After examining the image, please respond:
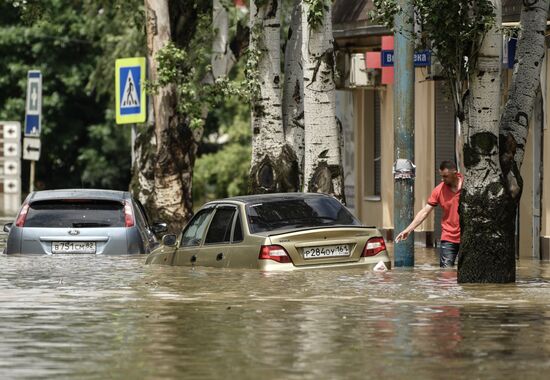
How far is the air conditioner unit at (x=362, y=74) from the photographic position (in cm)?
3428

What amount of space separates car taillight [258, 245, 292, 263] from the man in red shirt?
344 centimetres

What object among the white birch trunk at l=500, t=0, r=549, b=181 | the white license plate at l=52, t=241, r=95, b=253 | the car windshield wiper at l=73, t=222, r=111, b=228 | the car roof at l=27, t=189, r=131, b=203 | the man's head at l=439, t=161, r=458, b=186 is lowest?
the white license plate at l=52, t=241, r=95, b=253

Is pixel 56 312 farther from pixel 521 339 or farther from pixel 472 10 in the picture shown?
pixel 472 10

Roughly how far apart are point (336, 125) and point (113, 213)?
3.36 meters

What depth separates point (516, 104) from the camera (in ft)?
62.4

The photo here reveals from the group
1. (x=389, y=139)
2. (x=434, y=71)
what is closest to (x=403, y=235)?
(x=434, y=71)

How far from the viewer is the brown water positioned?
38.0ft

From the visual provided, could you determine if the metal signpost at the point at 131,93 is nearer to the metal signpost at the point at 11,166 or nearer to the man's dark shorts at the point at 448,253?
the man's dark shorts at the point at 448,253

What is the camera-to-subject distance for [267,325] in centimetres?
1430

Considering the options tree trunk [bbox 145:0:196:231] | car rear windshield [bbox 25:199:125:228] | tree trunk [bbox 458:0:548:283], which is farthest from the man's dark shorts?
tree trunk [bbox 145:0:196:231]

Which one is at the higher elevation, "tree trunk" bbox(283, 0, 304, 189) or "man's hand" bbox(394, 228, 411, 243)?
"tree trunk" bbox(283, 0, 304, 189)

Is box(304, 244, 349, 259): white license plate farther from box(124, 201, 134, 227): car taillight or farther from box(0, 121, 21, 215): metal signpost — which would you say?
box(0, 121, 21, 215): metal signpost

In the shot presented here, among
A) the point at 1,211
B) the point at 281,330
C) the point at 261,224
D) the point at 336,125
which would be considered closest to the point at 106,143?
the point at 1,211

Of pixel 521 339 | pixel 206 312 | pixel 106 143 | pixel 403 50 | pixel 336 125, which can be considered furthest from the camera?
pixel 106 143
